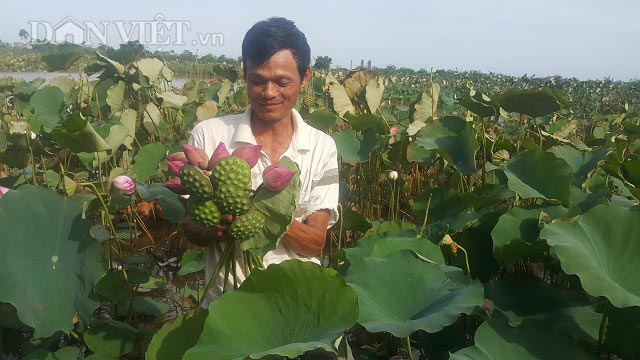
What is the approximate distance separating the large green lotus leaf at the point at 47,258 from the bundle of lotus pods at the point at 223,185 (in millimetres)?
432

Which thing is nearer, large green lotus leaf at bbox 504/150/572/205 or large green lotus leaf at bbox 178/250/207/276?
large green lotus leaf at bbox 504/150/572/205

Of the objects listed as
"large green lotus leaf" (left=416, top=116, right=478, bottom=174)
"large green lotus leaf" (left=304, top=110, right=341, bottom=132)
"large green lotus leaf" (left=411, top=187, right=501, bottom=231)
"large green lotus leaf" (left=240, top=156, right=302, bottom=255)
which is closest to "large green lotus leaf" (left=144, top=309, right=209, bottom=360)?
"large green lotus leaf" (left=240, top=156, right=302, bottom=255)

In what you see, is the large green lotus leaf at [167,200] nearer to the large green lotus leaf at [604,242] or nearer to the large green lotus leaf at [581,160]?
the large green lotus leaf at [604,242]

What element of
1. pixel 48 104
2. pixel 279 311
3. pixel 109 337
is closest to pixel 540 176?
pixel 279 311

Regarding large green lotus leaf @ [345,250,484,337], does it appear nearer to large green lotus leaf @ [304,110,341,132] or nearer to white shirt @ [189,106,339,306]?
white shirt @ [189,106,339,306]

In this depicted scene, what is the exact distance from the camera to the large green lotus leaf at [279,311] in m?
0.96

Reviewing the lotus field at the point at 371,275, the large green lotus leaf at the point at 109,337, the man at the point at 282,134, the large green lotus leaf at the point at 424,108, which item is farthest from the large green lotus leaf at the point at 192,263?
the large green lotus leaf at the point at 424,108

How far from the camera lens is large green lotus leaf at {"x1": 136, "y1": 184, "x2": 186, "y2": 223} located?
110 cm

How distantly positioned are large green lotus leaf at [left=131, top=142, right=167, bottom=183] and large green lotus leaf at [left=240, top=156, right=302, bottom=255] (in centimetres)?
179

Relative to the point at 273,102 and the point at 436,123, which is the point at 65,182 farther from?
the point at 436,123

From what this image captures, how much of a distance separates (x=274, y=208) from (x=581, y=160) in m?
1.41

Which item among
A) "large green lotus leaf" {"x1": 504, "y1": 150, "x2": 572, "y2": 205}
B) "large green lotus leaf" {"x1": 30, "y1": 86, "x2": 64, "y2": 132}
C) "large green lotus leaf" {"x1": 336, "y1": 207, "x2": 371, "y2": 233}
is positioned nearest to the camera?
"large green lotus leaf" {"x1": 504, "y1": 150, "x2": 572, "y2": 205}

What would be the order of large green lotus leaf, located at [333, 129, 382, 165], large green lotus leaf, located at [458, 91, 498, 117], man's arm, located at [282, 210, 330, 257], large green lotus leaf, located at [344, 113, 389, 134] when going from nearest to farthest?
man's arm, located at [282, 210, 330, 257], large green lotus leaf, located at [458, 91, 498, 117], large green lotus leaf, located at [333, 129, 382, 165], large green lotus leaf, located at [344, 113, 389, 134]

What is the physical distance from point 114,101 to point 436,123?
207 cm
